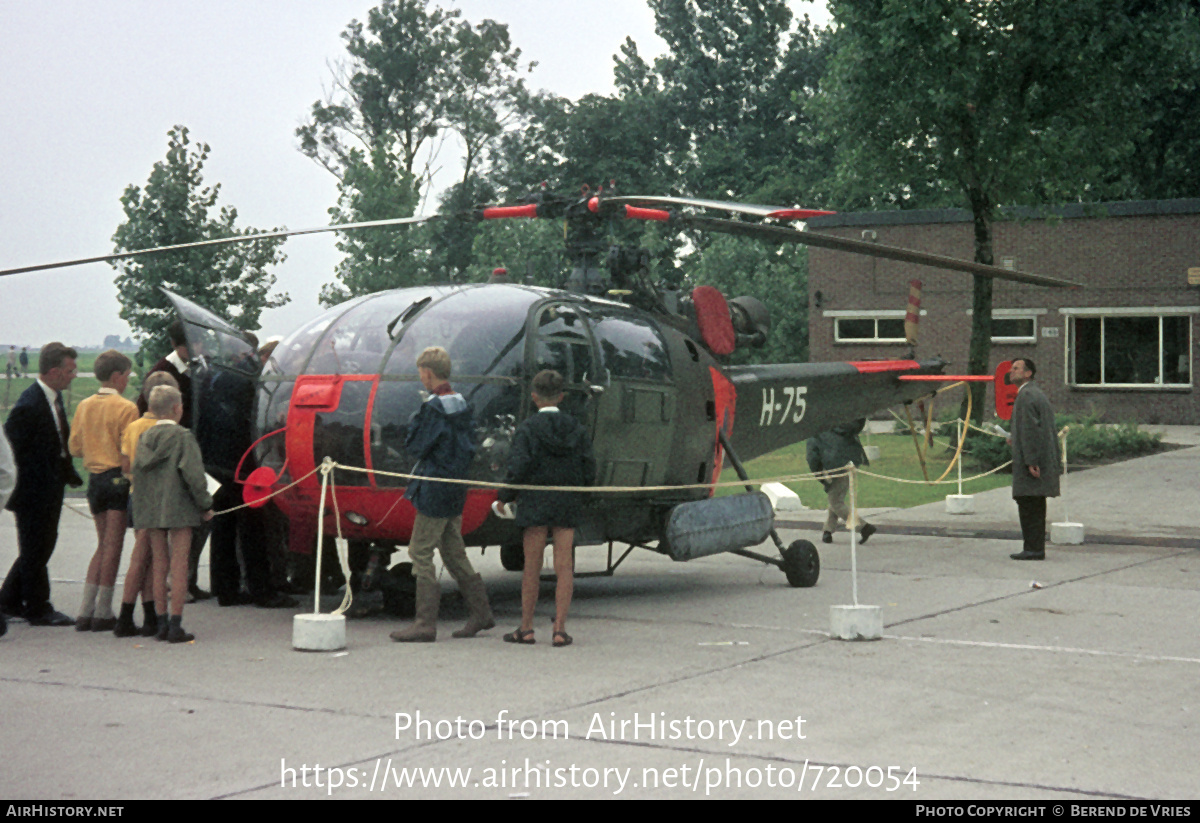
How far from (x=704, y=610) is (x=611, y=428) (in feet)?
4.72

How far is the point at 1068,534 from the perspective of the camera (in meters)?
13.2

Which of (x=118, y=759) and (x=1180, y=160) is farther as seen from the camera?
(x=1180, y=160)

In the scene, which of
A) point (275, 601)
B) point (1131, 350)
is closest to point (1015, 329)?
point (1131, 350)

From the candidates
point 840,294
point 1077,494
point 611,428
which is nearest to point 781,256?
point 840,294

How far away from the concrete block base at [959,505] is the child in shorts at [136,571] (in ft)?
34.4

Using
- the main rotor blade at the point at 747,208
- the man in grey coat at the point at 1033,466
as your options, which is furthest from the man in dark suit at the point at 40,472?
the man in grey coat at the point at 1033,466

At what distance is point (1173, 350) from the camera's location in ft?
106

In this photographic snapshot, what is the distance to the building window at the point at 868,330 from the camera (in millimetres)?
35656

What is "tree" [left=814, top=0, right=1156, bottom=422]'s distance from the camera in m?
22.5

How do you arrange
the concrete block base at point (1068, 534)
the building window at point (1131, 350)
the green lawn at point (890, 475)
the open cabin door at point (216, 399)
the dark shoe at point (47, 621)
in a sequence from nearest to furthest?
the dark shoe at point (47, 621) < the open cabin door at point (216, 399) < the concrete block base at point (1068, 534) < the green lawn at point (890, 475) < the building window at point (1131, 350)

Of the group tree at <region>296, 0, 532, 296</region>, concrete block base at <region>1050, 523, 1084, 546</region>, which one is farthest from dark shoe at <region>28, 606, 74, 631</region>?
tree at <region>296, 0, 532, 296</region>

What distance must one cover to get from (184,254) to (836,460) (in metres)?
19.3

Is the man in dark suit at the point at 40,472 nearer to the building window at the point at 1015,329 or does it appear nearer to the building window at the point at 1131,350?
the building window at the point at 1015,329
